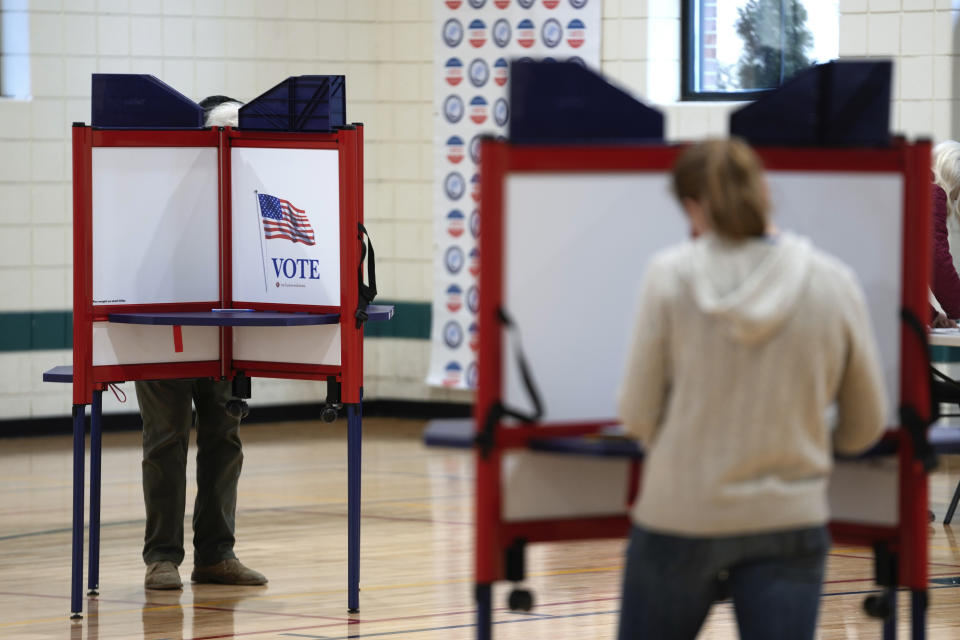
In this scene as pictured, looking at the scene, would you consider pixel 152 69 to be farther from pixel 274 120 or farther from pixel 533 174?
pixel 533 174

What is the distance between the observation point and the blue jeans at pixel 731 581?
7.85 feet

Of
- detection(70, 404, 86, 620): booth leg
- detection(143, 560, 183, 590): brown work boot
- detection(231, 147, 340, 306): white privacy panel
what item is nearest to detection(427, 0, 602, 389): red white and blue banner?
detection(143, 560, 183, 590): brown work boot

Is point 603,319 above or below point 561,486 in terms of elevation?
above

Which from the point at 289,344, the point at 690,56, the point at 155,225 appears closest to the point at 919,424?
the point at 289,344

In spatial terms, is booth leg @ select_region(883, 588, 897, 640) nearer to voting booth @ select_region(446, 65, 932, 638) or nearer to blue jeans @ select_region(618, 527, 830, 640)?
voting booth @ select_region(446, 65, 932, 638)

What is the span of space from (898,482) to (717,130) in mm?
5528

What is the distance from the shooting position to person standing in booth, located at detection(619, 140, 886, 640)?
232 cm

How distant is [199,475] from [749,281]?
125 inches

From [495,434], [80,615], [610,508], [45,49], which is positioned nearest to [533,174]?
[495,434]

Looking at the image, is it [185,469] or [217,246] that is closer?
[217,246]

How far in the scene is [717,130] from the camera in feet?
26.8

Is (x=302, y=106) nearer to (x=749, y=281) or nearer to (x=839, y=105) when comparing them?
(x=839, y=105)

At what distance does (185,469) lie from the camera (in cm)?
512

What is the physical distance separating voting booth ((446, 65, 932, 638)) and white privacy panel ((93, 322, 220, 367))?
82.9 inches
